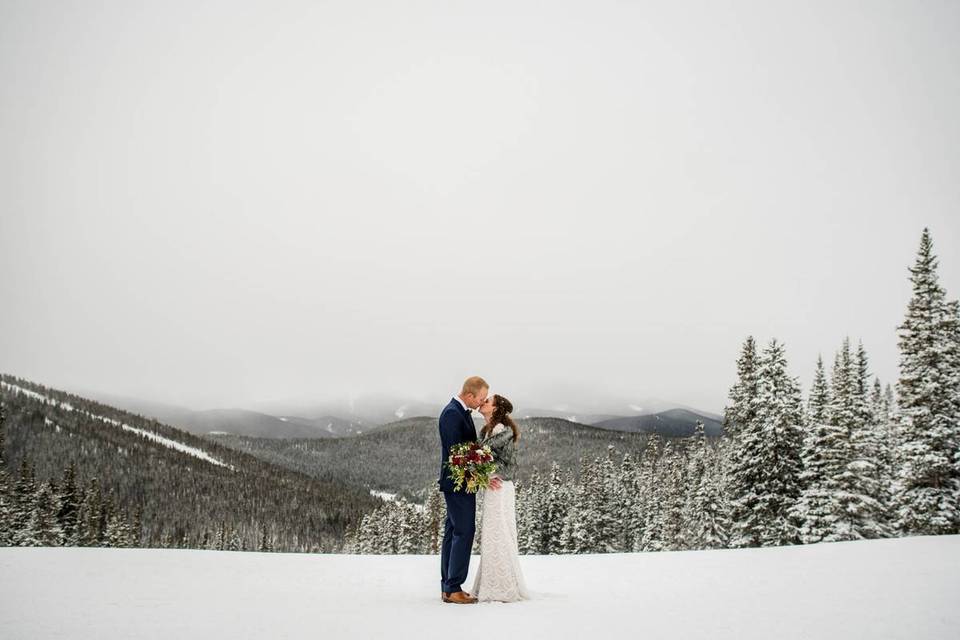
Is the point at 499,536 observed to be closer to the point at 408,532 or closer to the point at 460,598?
the point at 460,598

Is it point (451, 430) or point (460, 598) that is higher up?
point (451, 430)

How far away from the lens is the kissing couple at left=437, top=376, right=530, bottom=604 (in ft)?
28.8

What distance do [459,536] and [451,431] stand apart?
1624mm

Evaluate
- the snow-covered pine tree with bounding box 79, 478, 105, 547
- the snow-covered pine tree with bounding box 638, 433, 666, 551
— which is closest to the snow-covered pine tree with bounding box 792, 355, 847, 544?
the snow-covered pine tree with bounding box 638, 433, 666, 551

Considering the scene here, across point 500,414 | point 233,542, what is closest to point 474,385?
point 500,414

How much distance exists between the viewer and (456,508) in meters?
8.91

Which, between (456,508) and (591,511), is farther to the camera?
(591,511)

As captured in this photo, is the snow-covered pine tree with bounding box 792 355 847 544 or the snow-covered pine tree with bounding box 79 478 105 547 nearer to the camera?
the snow-covered pine tree with bounding box 792 355 847 544

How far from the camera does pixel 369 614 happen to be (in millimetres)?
7750

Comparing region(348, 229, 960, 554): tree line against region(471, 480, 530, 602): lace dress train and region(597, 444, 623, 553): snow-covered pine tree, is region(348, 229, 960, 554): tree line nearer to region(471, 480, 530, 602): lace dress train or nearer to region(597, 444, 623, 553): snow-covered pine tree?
region(471, 480, 530, 602): lace dress train

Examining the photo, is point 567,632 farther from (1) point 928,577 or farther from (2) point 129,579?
(2) point 129,579

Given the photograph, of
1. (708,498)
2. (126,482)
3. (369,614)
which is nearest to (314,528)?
(126,482)

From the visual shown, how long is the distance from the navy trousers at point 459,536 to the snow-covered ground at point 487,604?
18.1 inches

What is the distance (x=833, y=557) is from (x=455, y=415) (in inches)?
379
